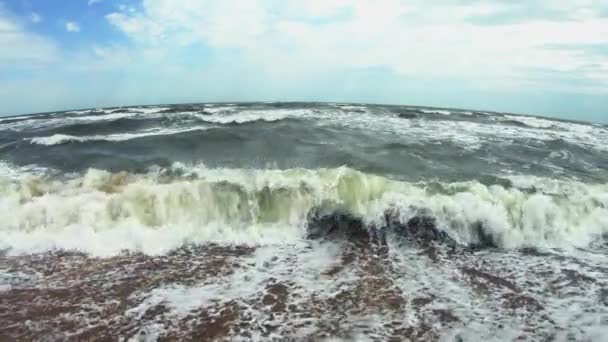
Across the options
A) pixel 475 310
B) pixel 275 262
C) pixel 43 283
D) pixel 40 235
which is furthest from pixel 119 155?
pixel 475 310

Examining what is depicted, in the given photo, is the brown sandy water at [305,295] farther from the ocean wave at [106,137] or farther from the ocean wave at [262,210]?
the ocean wave at [106,137]

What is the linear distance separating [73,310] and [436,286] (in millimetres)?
4929

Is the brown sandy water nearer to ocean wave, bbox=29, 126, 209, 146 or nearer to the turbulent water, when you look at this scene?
the turbulent water

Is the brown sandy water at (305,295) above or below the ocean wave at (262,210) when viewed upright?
below

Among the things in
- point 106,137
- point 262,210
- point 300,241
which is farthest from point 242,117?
point 300,241

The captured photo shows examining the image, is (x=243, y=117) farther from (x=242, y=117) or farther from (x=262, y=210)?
(x=262, y=210)

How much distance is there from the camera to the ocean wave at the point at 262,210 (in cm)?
785

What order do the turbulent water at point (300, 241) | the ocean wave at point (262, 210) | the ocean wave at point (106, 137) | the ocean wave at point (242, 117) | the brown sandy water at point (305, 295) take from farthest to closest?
the ocean wave at point (242, 117)
the ocean wave at point (106, 137)
the ocean wave at point (262, 210)
the turbulent water at point (300, 241)
the brown sandy water at point (305, 295)

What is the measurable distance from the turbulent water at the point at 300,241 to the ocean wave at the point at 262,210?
0.04m

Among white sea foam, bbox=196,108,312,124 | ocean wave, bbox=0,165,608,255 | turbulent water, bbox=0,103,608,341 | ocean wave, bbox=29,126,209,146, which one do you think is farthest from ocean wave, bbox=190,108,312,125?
ocean wave, bbox=0,165,608,255

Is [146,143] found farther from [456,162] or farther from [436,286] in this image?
[436,286]

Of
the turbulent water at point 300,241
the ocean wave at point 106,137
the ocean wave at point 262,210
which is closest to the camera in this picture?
the turbulent water at point 300,241

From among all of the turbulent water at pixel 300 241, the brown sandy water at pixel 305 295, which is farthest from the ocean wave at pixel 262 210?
the brown sandy water at pixel 305 295

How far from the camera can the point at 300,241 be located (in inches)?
306
